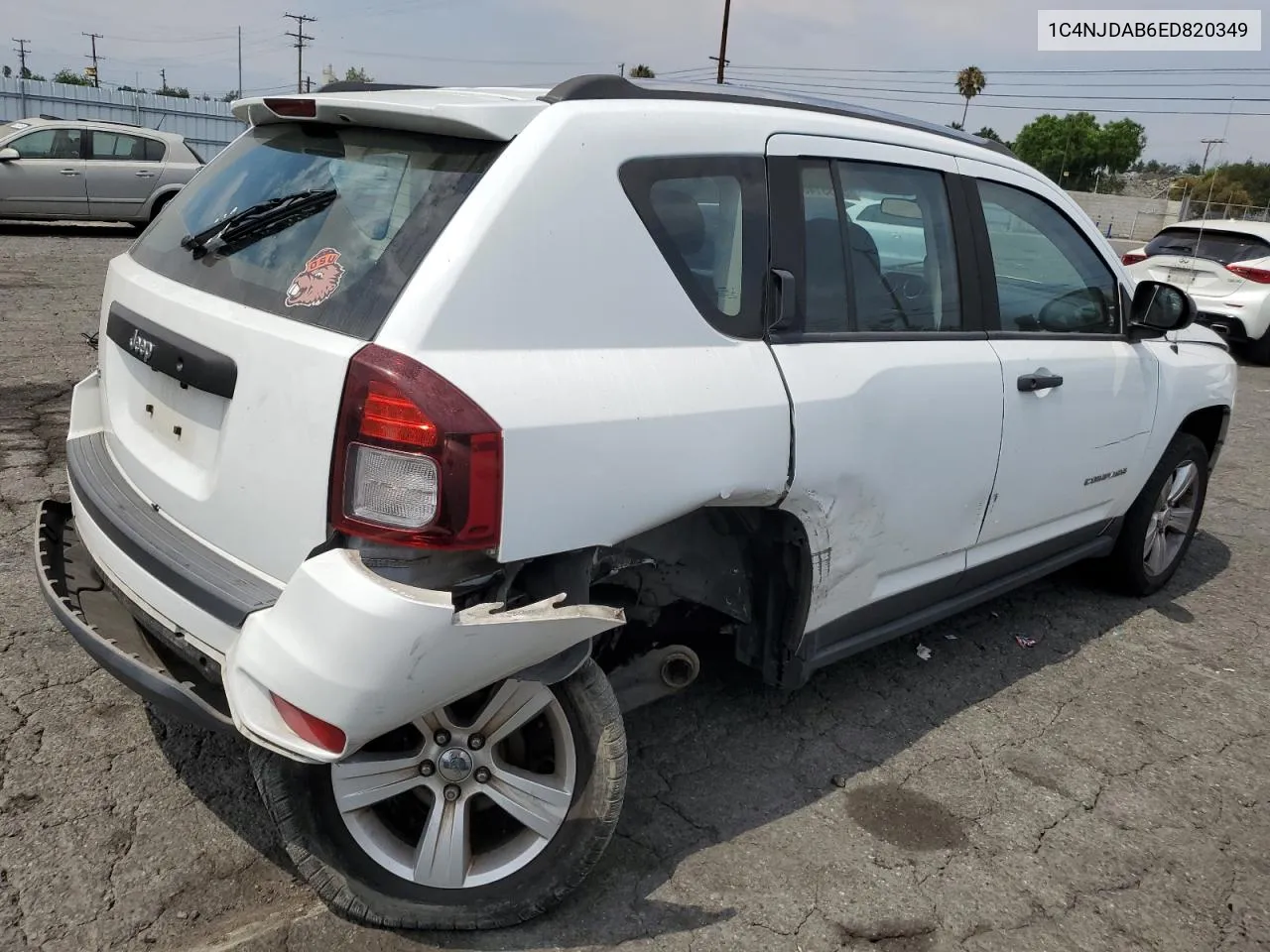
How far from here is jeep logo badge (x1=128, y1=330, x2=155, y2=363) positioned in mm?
2508

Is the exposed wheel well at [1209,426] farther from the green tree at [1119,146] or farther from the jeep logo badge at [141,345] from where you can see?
the green tree at [1119,146]

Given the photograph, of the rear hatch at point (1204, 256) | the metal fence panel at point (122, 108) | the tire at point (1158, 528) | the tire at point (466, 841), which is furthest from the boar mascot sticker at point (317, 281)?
the metal fence panel at point (122, 108)

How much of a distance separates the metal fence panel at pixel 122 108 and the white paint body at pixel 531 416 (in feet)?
101

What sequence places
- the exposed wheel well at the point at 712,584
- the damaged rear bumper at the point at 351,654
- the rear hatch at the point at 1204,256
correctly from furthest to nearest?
the rear hatch at the point at 1204,256 → the exposed wheel well at the point at 712,584 → the damaged rear bumper at the point at 351,654

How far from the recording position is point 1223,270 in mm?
11602

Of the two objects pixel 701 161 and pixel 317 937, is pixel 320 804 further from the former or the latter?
pixel 701 161

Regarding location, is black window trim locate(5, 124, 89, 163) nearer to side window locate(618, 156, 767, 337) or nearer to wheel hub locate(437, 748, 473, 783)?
side window locate(618, 156, 767, 337)

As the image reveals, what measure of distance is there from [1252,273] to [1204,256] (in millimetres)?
551

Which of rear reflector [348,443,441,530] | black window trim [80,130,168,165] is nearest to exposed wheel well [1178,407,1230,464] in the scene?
rear reflector [348,443,441,530]

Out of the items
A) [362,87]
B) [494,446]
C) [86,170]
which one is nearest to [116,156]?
[86,170]

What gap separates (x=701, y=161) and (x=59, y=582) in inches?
76.9

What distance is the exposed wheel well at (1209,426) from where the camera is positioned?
462cm

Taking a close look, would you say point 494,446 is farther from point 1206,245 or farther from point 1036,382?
point 1206,245

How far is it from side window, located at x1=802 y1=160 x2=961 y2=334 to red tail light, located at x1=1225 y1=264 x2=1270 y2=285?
10235 mm
